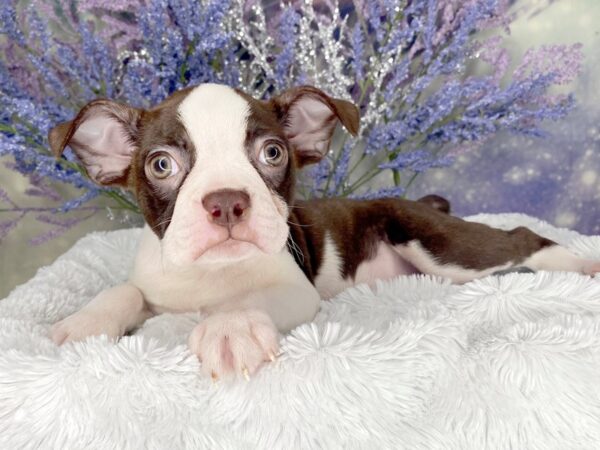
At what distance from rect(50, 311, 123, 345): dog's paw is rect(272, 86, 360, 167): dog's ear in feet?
2.74

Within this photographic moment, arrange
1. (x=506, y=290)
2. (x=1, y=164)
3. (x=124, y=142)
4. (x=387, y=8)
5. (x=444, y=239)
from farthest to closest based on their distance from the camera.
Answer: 1. (x=1, y=164)
2. (x=387, y=8)
3. (x=444, y=239)
4. (x=124, y=142)
5. (x=506, y=290)

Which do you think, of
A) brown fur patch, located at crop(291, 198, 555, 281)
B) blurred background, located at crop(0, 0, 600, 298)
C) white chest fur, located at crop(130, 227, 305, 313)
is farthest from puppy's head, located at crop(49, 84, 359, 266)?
blurred background, located at crop(0, 0, 600, 298)

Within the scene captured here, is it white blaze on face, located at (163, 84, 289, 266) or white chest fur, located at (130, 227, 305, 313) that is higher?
white blaze on face, located at (163, 84, 289, 266)

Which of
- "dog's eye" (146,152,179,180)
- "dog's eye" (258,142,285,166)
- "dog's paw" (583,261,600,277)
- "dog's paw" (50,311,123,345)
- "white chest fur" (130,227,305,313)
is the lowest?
"dog's paw" (50,311,123,345)

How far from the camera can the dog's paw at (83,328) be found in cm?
142

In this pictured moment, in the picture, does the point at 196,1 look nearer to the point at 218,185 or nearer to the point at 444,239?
the point at 218,185

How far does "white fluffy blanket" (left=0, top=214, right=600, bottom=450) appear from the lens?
1.02m

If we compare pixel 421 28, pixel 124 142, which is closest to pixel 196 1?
pixel 124 142

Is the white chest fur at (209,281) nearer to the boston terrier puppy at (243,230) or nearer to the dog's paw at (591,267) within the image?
the boston terrier puppy at (243,230)

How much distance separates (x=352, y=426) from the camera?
40.3 inches

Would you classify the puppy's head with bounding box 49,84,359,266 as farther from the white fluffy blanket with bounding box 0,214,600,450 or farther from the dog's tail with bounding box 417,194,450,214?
the dog's tail with bounding box 417,194,450,214

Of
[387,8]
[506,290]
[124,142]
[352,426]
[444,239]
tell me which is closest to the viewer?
[352,426]

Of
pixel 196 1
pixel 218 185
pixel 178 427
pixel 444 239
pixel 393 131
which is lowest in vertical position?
pixel 178 427

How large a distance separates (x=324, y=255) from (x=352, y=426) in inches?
47.6
